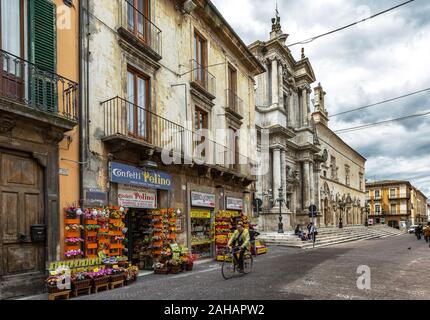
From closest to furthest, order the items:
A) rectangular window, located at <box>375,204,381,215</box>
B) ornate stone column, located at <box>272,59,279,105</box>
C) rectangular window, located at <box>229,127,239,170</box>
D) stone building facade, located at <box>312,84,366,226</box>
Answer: rectangular window, located at <box>229,127,239,170</box> → ornate stone column, located at <box>272,59,279,105</box> → stone building facade, located at <box>312,84,366,226</box> → rectangular window, located at <box>375,204,381,215</box>

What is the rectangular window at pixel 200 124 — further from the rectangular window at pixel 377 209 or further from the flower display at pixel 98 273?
the rectangular window at pixel 377 209

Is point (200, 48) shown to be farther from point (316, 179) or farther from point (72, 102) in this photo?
point (316, 179)

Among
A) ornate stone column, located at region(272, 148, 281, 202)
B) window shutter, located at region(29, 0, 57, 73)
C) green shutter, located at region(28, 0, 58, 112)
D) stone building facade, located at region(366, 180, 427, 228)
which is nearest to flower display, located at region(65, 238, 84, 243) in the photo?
green shutter, located at region(28, 0, 58, 112)

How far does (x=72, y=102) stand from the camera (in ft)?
31.5

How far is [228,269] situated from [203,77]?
8803 millimetres

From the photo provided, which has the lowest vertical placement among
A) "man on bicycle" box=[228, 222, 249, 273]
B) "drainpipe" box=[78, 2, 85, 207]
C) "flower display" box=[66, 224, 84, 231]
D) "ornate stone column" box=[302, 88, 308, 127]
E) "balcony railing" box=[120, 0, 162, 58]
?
"man on bicycle" box=[228, 222, 249, 273]

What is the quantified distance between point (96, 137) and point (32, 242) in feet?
10.7

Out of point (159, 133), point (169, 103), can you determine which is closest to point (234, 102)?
point (169, 103)

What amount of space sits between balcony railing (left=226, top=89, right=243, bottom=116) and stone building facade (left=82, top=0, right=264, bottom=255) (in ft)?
0.18

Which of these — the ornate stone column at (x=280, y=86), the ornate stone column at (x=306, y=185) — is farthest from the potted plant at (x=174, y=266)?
the ornate stone column at (x=306, y=185)

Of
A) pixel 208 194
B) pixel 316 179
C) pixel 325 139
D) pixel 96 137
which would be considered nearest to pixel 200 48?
pixel 208 194

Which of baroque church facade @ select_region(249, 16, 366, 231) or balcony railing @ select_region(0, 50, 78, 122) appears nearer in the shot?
balcony railing @ select_region(0, 50, 78, 122)

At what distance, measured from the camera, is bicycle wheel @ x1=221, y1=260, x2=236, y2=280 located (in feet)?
35.4

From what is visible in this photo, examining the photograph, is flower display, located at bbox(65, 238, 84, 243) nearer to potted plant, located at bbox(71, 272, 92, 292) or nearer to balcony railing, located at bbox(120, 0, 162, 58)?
potted plant, located at bbox(71, 272, 92, 292)
